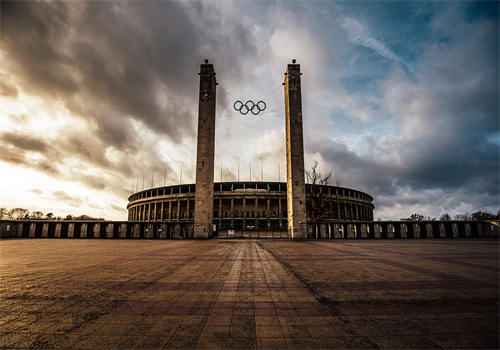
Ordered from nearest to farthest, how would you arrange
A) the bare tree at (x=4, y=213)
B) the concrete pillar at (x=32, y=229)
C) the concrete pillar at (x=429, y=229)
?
the concrete pillar at (x=32, y=229)
the concrete pillar at (x=429, y=229)
the bare tree at (x=4, y=213)

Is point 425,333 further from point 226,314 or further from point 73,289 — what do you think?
point 73,289

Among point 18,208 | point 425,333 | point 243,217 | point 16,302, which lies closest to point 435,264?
point 425,333

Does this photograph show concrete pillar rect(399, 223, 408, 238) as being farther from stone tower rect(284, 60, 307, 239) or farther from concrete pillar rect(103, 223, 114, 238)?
concrete pillar rect(103, 223, 114, 238)

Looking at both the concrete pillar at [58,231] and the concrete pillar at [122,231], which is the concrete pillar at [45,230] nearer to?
the concrete pillar at [58,231]

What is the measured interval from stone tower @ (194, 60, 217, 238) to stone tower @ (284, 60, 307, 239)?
12893 mm

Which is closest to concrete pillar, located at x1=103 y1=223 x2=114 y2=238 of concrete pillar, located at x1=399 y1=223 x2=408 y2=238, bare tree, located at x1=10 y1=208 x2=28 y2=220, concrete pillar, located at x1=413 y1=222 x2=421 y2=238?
concrete pillar, located at x1=399 y1=223 x2=408 y2=238

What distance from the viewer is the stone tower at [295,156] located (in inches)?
1432

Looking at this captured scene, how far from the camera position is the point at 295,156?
37.8 metres

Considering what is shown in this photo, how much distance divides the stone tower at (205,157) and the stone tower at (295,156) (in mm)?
12893

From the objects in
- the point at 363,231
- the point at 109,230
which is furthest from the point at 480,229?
the point at 109,230

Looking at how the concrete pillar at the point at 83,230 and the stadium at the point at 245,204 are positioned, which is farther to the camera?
the stadium at the point at 245,204

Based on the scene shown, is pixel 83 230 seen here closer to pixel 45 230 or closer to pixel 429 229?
pixel 45 230

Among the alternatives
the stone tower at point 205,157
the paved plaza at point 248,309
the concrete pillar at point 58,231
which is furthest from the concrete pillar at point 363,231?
the concrete pillar at point 58,231

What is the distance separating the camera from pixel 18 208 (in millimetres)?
107625
